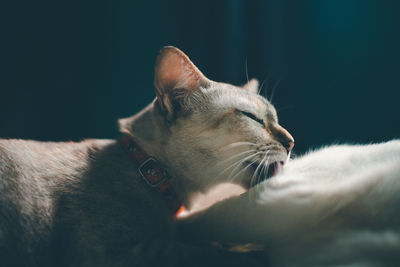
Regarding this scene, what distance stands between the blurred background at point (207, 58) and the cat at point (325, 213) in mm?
671

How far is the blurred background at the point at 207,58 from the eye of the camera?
1187 millimetres

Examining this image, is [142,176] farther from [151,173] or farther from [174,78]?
[174,78]

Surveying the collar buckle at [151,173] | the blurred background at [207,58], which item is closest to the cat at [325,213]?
the collar buckle at [151,173]

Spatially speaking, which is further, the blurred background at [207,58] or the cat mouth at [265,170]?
the blurred background at [207,58]

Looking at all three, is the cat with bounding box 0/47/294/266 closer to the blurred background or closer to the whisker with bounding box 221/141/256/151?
the whisker with bounding box 221/141/256/151

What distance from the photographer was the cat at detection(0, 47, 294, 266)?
0.63 m

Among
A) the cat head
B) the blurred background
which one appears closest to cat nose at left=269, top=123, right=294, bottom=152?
the cat head

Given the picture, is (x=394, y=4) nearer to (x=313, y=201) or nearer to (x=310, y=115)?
(x=310, y=115)

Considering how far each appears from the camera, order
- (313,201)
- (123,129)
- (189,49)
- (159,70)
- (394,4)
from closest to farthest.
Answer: (313,201), (159,70), (123,129), (394,4), (189,49)

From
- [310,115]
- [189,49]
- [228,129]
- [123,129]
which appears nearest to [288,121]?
[310,115]

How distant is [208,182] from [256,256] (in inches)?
10.7

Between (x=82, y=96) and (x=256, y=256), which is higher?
(x=82, y=96)

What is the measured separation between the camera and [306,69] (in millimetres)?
1370

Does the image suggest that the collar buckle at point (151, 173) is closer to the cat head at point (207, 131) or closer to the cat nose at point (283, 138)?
the cat head at point (207, 131)
